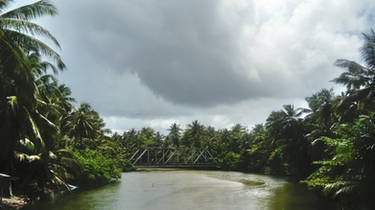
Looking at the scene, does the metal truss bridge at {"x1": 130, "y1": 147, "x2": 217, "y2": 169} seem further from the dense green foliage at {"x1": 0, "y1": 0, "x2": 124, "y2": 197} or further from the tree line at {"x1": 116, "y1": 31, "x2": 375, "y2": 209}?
the dense green foliage at {"x1": 0, "y1": 0, "x2": 124, "y2": 197}

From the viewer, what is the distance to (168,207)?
1662 cm

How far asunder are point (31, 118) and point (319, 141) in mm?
20184

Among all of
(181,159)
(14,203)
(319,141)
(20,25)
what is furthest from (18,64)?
(181,159)

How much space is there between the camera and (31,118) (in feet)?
41.1

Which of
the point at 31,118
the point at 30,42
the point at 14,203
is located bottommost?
the point at 14,203

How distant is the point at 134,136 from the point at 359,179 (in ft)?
214

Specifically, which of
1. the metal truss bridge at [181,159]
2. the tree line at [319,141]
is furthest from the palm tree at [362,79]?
the metal truss bridge at [181,159]

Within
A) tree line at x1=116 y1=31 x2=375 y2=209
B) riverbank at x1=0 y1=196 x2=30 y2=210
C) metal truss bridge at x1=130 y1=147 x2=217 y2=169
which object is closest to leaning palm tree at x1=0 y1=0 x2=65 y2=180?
riverbank at x1=0 y1=196 x2=30 y2=210

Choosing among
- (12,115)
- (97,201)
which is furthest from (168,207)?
(12,115)

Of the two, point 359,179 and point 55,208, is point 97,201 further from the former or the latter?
point 359,179

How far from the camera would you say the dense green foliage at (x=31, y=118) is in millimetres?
10258

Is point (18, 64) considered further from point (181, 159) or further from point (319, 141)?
point (181, 159)

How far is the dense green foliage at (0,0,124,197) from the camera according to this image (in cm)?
1026

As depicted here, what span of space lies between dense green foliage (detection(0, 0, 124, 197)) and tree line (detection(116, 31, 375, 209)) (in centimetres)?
1117
